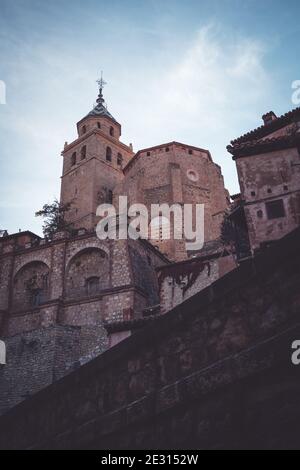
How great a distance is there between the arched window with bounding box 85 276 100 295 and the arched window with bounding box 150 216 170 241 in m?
10.6

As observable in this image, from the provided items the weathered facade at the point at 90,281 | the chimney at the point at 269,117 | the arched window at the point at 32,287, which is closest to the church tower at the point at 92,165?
the weathered facade at the point at 90,281

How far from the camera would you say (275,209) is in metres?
17.3

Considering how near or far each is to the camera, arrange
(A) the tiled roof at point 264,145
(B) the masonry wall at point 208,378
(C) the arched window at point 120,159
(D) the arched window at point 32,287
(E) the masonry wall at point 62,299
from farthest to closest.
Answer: (C) the arched window at point 120,159, (D) the arched window at point 32,287, (E) the masonry wall at point 62,299, (A) the tiled roof at point 264,145, (B) the masonry wall at point 208,378

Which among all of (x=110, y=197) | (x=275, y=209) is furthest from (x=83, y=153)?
(x=275, y=209)

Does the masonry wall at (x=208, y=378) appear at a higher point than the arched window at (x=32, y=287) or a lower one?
lower

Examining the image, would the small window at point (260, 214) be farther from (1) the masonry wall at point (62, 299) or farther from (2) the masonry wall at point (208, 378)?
(2) the masonry wall at point (208, 378)

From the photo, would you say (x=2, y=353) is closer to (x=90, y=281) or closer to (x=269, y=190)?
(x=90, y=281)

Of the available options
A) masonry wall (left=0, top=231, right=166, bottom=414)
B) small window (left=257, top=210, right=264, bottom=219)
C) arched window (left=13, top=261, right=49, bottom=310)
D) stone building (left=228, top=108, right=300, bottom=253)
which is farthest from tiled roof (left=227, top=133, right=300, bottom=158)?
arched window (left=13, top=261, right=49, bottom=310)

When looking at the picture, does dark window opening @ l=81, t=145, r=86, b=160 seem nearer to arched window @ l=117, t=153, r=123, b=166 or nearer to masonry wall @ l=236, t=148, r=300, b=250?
arched window @ l=117, t=153, r=123, b=166

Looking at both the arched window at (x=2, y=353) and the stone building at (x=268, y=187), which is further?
the arched window at (x=2, y=353)

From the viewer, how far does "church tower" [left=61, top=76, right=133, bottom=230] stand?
4184 cm

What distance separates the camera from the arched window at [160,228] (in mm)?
34188

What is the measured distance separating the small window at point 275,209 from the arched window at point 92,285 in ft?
35.8
